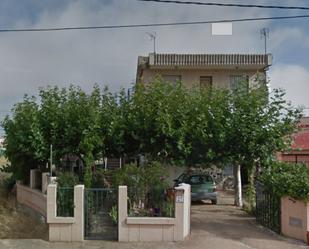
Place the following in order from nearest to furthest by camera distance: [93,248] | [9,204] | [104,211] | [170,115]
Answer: [93,248] → [104,211] → [170,115] → [9,204]

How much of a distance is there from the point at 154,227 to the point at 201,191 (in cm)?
834

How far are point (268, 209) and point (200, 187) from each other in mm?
6559

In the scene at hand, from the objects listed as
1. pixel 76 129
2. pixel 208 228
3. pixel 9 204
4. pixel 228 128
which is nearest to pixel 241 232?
pixel 208 228

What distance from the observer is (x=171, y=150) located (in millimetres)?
12953

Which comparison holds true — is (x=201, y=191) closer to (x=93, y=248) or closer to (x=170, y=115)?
(x=170, y=115)

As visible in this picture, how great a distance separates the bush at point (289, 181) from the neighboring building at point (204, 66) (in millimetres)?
13448

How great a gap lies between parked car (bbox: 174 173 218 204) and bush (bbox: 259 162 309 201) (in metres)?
6.07

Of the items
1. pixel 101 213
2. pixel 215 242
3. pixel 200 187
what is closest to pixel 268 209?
pixel 215 242

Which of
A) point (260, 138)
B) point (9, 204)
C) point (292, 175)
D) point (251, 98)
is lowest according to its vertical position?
point (9, 204)

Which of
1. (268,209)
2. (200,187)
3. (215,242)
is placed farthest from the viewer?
(200,187)

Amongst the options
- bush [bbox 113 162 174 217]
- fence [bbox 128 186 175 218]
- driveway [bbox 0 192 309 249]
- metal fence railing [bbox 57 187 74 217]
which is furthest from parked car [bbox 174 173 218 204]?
metal fence railing [bbox 57 187 74 217]

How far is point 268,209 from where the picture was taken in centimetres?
1116

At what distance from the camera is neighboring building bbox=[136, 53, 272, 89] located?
2447cm

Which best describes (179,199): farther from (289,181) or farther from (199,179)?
(199,179)
